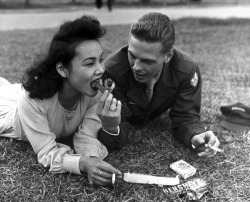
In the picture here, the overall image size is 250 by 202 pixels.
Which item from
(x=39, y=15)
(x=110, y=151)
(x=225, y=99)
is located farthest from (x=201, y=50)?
(x=39, y=15)

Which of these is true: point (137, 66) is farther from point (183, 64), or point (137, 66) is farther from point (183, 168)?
point (183, 168)

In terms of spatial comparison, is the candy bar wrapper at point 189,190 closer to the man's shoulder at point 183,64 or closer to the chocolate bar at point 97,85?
the chocolate bar at point 97,85

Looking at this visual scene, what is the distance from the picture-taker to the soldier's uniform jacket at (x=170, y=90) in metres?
3.17

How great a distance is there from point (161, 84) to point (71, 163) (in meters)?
1.14

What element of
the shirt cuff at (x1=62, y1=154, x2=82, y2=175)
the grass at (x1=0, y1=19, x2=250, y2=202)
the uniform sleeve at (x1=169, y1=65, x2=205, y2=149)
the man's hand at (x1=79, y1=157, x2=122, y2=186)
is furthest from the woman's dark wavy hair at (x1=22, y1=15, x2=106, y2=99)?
the uniform sleeve at (x1=169, y1=65, x2=205, y2=149)

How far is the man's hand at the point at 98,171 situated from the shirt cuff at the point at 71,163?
6 centimetres

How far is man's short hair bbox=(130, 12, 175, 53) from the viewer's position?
2.82 meters

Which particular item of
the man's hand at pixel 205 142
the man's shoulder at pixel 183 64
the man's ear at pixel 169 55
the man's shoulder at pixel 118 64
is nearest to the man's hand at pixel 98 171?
the man's hand at pixel 205 142

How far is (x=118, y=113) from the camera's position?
2.50m

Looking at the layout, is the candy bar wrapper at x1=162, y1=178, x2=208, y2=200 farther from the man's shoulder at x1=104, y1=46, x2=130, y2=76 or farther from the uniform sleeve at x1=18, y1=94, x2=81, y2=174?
the man's shoulder at x1=104, y1=46, x2=130, y2=76

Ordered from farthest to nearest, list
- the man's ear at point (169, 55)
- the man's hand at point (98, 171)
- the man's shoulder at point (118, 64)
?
the man's shoulder at point (118, 64), the man's ear at point (169, 55), the man's hand at point (98, 171)

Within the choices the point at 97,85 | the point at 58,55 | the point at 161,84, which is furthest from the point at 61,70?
the point at 161,84

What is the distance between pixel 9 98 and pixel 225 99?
8.25 feet

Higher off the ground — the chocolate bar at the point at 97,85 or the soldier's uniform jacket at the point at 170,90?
the chocolate bar at the point at 97,85
